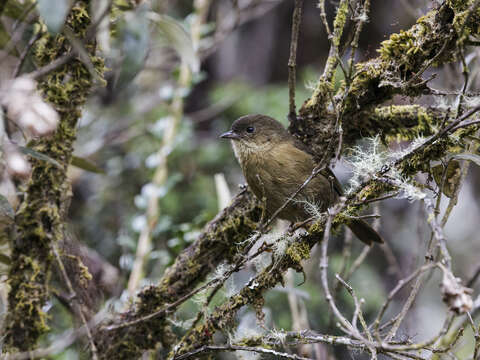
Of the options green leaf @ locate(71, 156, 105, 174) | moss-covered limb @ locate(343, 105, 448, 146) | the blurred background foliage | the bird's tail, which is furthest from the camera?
the bird's tail

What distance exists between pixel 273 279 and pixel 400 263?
159 inches

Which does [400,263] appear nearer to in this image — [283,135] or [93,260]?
[283,135]

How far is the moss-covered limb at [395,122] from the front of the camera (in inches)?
110

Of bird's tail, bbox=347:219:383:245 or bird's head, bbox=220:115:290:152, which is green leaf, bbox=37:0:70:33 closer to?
bird's head, bbox=220:115:290:152

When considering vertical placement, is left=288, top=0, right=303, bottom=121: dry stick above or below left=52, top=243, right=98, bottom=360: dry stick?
above

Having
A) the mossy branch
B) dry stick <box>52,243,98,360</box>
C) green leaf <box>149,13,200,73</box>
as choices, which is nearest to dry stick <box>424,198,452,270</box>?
the mossy branch

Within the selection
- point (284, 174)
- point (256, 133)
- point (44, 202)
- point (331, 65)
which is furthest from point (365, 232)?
point (44, 202)

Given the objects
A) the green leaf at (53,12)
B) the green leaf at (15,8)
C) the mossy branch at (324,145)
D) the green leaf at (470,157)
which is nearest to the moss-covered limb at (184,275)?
the mossy branch at (324,145)

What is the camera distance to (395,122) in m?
2.86

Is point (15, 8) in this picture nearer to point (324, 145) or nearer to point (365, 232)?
point (324, 145)

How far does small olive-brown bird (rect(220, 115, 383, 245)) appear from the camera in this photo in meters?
3.26

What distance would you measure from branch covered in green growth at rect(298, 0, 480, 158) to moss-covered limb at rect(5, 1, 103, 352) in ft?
4.20

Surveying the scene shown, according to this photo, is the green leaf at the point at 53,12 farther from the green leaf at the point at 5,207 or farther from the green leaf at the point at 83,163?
the green leaf at the point at 83,163

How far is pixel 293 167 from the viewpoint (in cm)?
339
